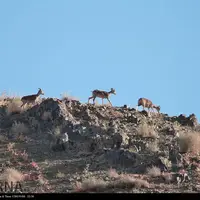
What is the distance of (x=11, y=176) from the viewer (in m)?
19.8

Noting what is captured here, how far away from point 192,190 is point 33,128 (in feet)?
31.3

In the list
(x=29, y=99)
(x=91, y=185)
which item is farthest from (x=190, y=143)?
(x=29, y=99)

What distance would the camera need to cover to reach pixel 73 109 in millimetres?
27094

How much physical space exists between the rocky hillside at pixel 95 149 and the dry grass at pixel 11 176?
0.04 metres

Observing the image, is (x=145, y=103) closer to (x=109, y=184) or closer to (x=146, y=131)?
(x=146, y=131)

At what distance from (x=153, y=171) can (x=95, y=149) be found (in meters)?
3.48

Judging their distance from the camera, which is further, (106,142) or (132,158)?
(106,142)

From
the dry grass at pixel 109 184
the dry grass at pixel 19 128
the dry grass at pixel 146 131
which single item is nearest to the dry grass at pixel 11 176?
the dry grass at pixel 109 184

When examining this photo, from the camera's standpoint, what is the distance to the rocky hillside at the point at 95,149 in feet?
63.5

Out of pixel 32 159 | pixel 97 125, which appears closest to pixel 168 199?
pixel 32 159

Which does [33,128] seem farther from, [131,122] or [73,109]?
[131,122]

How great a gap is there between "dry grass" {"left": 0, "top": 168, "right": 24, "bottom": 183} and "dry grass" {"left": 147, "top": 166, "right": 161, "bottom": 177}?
14.6ft

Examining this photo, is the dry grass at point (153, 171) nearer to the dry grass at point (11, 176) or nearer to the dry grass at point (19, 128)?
the dry grass at point (11, 176)

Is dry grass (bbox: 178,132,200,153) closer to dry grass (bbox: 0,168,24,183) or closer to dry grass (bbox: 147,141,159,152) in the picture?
dry grass (bbox: 147,141,159,152)
